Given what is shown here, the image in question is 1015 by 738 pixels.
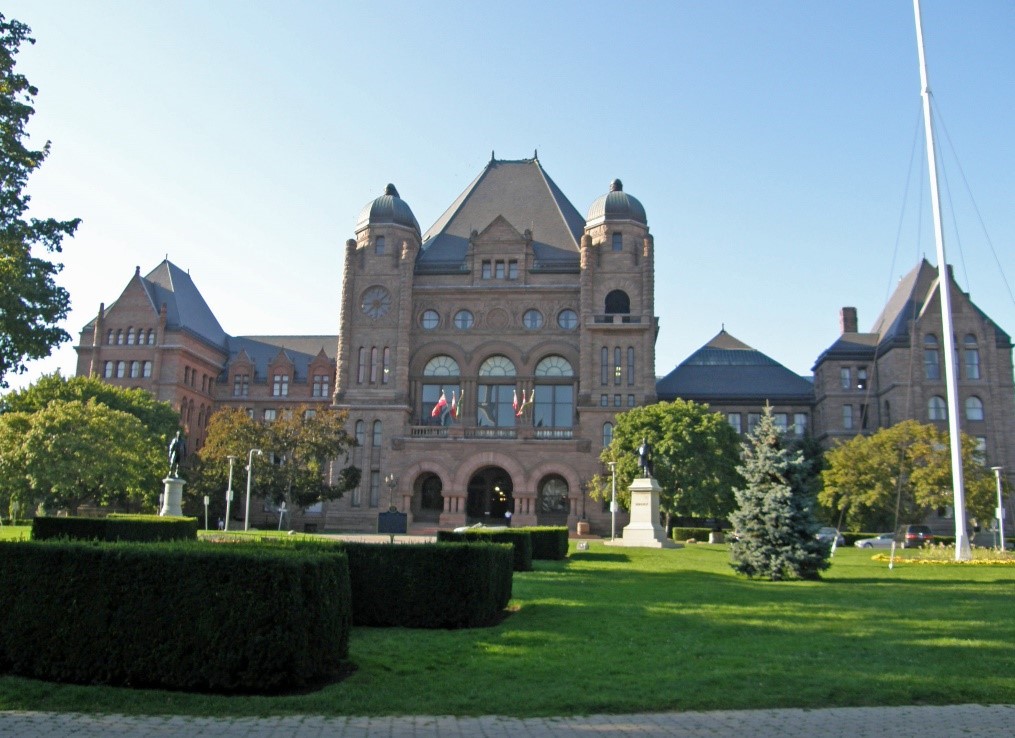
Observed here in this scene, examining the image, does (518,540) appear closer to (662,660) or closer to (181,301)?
(662,660)

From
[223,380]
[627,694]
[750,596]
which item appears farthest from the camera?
[223,380]

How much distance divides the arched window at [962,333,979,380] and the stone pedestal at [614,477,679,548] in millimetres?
35222

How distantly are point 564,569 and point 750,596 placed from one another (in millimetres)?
7216

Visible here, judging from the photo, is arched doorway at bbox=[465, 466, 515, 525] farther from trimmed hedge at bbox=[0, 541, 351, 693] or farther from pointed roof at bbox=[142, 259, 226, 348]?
trimmed hedge at bbox=[0, 541, 351, 693]

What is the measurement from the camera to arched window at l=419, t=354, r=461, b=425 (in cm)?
6397

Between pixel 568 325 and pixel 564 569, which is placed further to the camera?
pixel 568 325

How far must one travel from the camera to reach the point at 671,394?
68250 millimetres

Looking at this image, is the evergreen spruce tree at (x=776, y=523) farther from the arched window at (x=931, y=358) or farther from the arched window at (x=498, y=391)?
the arched window at (x=931, y=358)

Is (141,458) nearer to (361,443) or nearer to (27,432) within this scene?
(27,432)

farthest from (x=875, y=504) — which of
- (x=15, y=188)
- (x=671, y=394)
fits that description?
(x=15, y=188)

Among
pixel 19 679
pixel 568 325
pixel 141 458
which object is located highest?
pixel 568 325

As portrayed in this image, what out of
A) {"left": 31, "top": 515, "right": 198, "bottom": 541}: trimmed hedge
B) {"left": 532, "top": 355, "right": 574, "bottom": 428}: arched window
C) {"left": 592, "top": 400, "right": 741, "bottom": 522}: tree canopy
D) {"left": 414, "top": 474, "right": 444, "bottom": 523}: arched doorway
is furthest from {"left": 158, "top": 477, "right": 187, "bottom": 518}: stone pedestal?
{"left": 532, "top": 355, "right": 574, "bottom": 428}: arched window

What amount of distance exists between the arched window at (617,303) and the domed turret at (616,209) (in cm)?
549

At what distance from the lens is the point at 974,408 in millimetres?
61062
